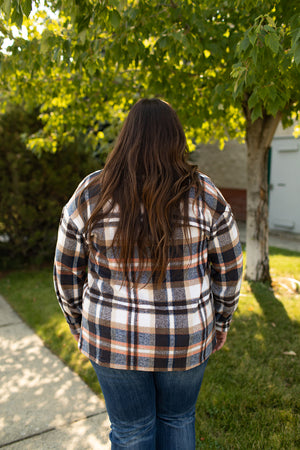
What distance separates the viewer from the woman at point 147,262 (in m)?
1.39

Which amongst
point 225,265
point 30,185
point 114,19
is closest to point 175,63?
point 114,19

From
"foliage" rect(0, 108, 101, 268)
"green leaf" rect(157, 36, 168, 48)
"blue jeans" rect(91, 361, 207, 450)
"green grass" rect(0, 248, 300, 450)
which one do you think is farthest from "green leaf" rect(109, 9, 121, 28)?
"foliage" rect(0, 108, 101, 268)

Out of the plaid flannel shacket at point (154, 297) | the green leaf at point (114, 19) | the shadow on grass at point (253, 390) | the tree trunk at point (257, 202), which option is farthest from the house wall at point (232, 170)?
the plaid flannel shacket at point (154, 297)

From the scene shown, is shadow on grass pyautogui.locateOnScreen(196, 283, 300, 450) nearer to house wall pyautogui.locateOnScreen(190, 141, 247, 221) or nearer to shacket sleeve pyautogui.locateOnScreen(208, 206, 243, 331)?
shacket sleeve pyautogui.locateOnScreen(208, 206, 243, 331)

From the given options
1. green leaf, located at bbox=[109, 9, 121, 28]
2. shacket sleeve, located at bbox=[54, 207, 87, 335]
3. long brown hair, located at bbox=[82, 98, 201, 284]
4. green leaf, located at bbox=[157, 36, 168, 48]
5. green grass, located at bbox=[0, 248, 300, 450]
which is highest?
green leaf, located at bbox=[109, 9, 121, 28]

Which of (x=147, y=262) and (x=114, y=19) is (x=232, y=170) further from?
(x=147, y=262)

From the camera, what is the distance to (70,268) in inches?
64.4

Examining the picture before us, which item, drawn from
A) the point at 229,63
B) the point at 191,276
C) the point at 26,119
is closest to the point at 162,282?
the point at 191,276

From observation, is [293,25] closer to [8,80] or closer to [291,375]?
[291,375]

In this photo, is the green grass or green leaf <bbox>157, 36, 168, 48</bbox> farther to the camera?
green leaf <bbox>157, 36, 168, 48</bbox>

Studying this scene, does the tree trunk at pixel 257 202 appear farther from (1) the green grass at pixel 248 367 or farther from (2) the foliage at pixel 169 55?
(2) the foliage at pixel 169 55

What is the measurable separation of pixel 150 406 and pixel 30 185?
189 inches

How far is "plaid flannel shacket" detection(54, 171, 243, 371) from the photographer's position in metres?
1.43

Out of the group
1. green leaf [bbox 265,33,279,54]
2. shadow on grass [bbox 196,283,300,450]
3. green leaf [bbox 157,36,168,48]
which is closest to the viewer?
green leaf [bbox 265,33,279,54]
